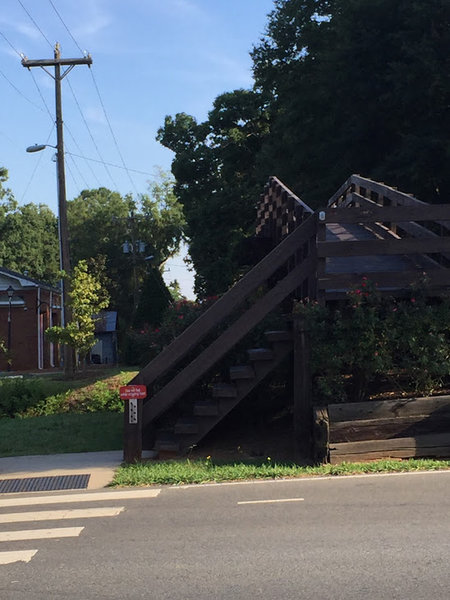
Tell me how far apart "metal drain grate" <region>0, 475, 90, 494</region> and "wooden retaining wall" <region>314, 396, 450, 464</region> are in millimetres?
3126

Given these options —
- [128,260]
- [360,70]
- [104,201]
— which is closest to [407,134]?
[360,70]

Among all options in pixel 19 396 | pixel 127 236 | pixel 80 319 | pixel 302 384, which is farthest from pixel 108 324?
pixel 302 384

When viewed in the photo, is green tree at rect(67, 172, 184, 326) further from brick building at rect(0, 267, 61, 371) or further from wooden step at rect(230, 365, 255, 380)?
wooden step at rect(230, 365, 255, 380)

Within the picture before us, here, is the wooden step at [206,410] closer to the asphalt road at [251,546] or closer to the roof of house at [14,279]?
the asphalt road at [251,546]

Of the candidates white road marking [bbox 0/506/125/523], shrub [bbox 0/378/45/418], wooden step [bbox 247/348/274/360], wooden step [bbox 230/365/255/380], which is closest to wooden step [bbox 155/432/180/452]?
wooden step [bbox 230/365/255/380]

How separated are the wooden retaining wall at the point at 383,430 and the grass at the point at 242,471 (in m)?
0.22

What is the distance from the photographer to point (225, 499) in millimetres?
7355

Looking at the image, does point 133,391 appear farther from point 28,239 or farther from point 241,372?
point 28,239

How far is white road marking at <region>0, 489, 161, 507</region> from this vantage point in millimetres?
7730

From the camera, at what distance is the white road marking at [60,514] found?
6929mm

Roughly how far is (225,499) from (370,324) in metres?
3.41

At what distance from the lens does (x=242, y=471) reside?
8.61m

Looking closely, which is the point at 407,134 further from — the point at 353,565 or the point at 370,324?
the point at 353,565

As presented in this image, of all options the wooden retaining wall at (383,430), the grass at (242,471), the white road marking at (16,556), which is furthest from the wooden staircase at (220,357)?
the white road marking at (16,556)
